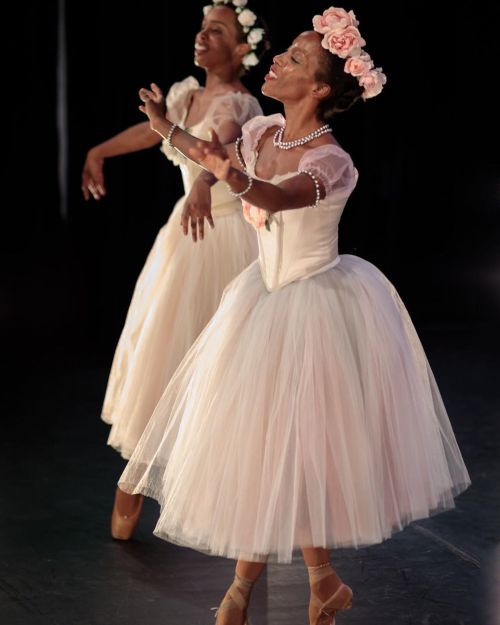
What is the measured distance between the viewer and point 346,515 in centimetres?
275

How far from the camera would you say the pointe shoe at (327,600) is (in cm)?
285

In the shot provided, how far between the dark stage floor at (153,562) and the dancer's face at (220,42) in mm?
1330

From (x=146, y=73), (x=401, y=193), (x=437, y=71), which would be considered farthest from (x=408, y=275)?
(x=146, y=73)

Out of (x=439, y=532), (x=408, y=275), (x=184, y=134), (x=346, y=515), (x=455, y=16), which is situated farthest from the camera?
(x=408, y=275)

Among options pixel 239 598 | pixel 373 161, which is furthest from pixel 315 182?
pixel 373 161

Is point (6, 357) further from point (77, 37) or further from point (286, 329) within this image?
Result: point (286, 329)

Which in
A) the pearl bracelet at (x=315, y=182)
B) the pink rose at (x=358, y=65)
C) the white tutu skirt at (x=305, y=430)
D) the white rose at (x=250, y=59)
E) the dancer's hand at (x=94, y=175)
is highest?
the pink rose at (x=358, y=65)

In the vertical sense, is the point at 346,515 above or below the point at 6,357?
above

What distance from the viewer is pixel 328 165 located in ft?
9.22

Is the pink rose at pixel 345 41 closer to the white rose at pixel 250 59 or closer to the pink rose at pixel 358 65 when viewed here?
the pink rose at pixel 358 65

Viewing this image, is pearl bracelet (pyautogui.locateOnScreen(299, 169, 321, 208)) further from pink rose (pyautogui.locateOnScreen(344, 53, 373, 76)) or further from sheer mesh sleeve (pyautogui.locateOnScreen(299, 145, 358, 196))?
pink rose (pyautogui.locateOnScreen(344, 53, 373, 76))

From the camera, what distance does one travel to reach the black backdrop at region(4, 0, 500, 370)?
21.6 ft

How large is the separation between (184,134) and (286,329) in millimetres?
521

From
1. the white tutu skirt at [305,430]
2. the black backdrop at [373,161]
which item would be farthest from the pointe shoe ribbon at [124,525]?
the black backdrop at [373,161]
